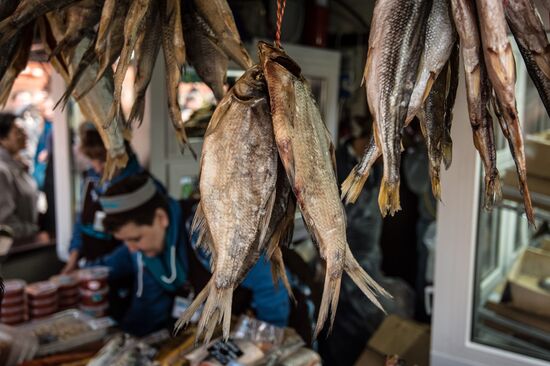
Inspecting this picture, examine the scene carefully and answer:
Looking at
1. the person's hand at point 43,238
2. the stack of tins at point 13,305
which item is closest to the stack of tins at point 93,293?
the stack of tins at point 13,305

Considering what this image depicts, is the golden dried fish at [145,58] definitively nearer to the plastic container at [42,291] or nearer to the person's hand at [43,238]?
the plastic container at [42,291]

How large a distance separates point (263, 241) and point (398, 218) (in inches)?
137

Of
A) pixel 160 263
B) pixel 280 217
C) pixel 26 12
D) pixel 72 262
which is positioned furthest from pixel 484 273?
pixel 72 262

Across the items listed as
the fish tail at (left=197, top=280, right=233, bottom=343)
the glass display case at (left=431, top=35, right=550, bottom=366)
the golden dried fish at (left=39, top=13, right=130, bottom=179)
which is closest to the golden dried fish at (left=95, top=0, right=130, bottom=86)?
the golden dried fish at (left=39, top=13, right=130, bottom=179)

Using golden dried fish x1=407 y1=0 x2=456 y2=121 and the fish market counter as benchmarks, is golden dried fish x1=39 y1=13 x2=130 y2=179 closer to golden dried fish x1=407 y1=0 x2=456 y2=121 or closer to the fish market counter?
the fish market counter

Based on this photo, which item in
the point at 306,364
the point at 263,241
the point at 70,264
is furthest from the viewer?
the point at 70,264

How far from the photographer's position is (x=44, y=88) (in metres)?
6.46

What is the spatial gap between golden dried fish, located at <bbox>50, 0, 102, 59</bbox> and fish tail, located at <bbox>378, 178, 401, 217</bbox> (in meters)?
1.01

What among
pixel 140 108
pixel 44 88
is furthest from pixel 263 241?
pixel 44 88

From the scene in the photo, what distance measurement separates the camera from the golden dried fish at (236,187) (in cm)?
98

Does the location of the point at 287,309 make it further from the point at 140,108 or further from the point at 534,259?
the point at 140,108

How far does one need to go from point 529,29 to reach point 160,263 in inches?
87.1

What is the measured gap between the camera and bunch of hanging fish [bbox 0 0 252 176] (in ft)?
4.09

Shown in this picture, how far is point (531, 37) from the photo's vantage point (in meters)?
0.86
